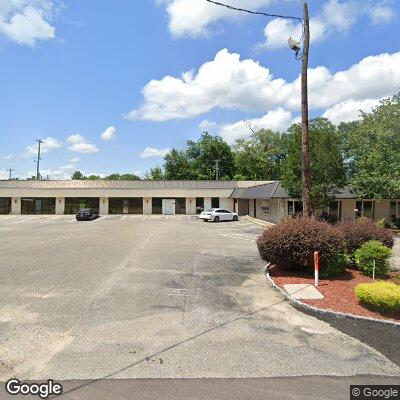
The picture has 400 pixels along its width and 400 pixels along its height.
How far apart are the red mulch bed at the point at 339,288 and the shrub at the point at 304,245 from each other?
0.35m

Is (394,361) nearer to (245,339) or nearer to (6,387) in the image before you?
(245,339)

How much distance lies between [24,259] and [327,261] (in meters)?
11.0

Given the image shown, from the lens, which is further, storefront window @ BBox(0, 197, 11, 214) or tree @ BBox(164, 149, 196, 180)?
tree @ BBox(164, 149, 196, 180)

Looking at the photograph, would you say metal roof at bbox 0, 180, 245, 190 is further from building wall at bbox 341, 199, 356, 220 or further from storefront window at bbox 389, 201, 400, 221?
storefront window at bbox 389, 201, 400, 221

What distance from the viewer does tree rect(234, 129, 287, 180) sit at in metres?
71.0

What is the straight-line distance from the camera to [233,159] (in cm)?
7612

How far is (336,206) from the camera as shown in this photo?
35344 millimetres

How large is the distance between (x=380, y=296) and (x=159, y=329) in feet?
15.3

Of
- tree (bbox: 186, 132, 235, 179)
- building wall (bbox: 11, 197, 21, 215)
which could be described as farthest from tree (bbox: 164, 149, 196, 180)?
building wall (bbox: 11, 197, 21, 215)

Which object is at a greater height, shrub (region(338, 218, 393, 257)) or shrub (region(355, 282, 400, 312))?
shrub (region(338, 218, 393, 257))

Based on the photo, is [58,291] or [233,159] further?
[233,159]

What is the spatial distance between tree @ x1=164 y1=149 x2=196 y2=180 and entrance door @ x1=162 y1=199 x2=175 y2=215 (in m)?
24.9

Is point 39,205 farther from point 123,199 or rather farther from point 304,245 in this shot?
point 304,245

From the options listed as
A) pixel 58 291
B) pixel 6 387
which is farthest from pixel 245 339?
pixel 58 291
